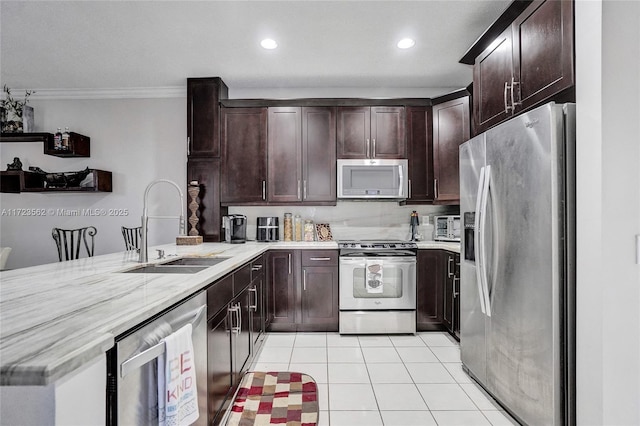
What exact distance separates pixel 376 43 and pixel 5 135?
169 inches

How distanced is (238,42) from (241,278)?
2.02 m

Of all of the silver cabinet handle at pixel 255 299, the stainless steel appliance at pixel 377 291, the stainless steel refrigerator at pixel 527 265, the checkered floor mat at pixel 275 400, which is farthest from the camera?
the stainless steel appliance at pixel 377 291

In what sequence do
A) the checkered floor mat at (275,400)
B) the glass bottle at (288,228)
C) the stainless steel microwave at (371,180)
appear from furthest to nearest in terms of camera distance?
the glass bottle at (288,228) < the stainless steel microwave at (371,180) < the checkered floor mat at (275,400)

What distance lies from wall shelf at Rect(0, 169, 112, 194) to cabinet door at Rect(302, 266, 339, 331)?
2.58 meters

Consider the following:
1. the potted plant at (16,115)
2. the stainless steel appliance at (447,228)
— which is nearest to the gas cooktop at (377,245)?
the stainless steel appliance at (447,228)

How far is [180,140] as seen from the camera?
4332 mm

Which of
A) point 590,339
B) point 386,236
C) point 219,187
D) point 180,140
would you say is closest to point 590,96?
point 590,339

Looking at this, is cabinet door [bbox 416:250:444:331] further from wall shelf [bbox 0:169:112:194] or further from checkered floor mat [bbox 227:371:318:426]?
wall shelf [bbox 0:169:112:194]

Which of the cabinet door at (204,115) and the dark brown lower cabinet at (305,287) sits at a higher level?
the cabinet door at (204,115)

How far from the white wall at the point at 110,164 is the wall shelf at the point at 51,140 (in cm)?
16

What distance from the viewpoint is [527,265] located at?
1.84 meters

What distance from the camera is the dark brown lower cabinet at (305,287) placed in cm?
360

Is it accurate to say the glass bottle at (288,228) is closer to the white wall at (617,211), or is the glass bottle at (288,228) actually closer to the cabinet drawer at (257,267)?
the cabinet drawer at (257,267)

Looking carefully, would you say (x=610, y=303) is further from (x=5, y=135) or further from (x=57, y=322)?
(x=5, y=135)
